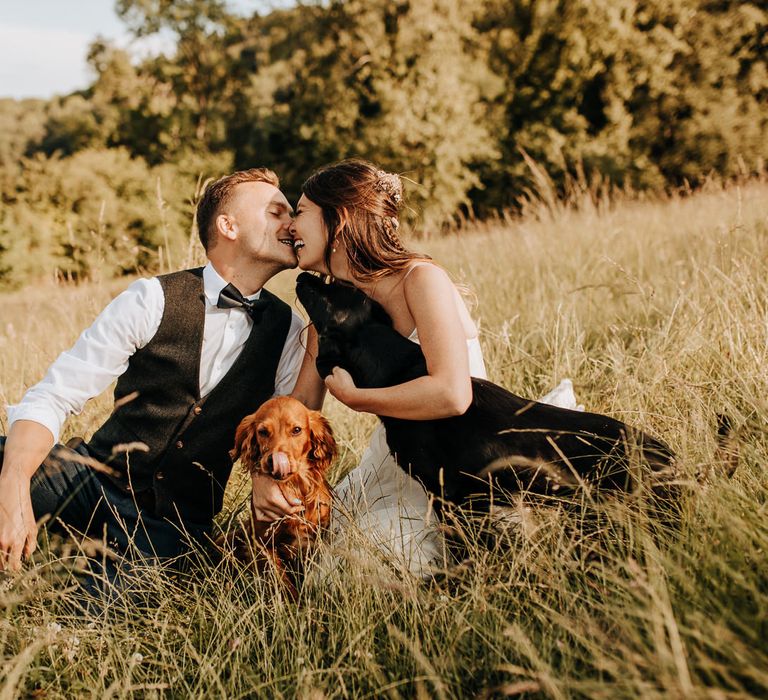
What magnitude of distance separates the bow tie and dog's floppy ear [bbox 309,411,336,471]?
1.99 ft

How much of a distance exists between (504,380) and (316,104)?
17.6m

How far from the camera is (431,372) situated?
6.73 ft

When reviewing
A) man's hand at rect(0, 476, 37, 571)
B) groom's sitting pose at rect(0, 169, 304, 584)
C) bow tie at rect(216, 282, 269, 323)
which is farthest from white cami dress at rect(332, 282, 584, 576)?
man's hand at rect(0, 476, 37, 571)

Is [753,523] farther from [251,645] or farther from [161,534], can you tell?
[161,534]

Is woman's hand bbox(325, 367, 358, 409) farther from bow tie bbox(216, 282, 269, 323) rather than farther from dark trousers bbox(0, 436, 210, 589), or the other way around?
dark trousers bbox(0, 436, 210, 589)

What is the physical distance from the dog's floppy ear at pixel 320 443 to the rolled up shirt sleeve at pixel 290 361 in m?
0.59

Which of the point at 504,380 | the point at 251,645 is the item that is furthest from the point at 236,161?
the point at 251,645

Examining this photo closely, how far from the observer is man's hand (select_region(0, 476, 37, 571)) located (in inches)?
73.9

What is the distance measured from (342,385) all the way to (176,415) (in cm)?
71

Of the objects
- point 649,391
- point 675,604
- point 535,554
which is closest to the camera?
point 675,604

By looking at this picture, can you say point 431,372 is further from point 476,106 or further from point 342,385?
point 476,106

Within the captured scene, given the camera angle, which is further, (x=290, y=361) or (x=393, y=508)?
(x=290, y=361)

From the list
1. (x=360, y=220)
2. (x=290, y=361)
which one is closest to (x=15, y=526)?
(x=290, y=361)

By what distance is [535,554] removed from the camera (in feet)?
5.73
